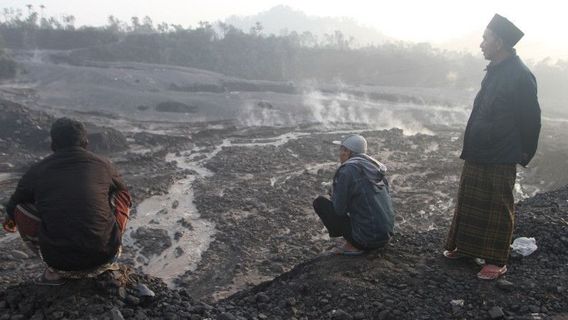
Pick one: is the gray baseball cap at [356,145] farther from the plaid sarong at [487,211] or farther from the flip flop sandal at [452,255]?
the flip flop sandal at [452,255]

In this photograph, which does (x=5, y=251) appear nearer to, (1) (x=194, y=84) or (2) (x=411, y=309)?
(2) (x=411, y=309)

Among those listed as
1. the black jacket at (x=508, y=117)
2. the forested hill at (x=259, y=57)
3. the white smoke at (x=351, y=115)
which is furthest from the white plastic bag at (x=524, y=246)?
the forested hill at (x=259, y=57)

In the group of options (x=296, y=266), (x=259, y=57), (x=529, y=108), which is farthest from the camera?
(x=259, y=57)

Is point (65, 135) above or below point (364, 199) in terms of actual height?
above

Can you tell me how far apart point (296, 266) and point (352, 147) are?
1353 mm

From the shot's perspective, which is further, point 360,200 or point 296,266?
point 296,266

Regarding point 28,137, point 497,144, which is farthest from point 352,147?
point 28,137

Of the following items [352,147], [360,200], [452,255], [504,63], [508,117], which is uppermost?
[504,63]

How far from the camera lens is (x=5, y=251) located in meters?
7.35

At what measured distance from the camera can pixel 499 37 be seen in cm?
361

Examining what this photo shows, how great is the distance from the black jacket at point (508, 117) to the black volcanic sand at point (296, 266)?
1.03 m

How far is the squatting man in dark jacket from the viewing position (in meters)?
3.10

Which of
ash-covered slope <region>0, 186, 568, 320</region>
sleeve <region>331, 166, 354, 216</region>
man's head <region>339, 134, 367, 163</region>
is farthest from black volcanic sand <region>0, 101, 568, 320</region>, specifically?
man's head <region>339, 134, 367, 163</region>

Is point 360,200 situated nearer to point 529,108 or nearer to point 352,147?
point 352,147
